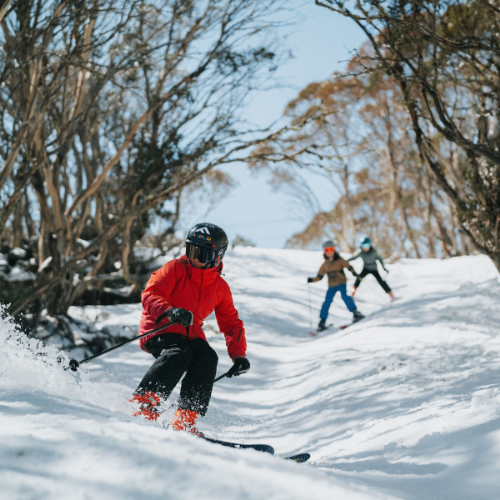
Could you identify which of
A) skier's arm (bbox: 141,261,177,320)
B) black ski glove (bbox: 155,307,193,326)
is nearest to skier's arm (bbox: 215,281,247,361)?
skier's arm (bbox: 141,261,177,320)

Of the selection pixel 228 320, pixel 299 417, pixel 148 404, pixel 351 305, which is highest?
pixel 228 320

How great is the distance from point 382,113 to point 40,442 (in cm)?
1997

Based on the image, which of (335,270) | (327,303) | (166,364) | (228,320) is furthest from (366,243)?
(166,364)

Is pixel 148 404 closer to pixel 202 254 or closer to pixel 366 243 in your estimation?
pixel 202 254

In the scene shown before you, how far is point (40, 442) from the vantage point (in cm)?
142

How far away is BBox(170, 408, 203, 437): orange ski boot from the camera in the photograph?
103 inches

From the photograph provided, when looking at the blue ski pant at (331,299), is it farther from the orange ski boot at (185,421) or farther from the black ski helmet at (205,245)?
the orange ski boot at (185,421)

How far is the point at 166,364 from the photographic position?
2713mm

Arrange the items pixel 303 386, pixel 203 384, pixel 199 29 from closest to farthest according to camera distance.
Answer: pixel 203 384 < pixel 303 386 < pixel 199 29

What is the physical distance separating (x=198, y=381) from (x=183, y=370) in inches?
4.5

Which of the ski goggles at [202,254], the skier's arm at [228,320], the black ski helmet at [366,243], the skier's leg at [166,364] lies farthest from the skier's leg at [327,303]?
the skier's leg at [166,364]

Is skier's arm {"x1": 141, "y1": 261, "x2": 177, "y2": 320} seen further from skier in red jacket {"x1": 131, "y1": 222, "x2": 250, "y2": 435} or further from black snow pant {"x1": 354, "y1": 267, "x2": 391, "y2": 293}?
black snow pant {"x1": 354, "y1": 267, "x2": 391, "y2": 293}

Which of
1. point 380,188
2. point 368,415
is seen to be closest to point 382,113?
point 380,188

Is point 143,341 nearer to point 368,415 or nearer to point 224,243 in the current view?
point 224,243
